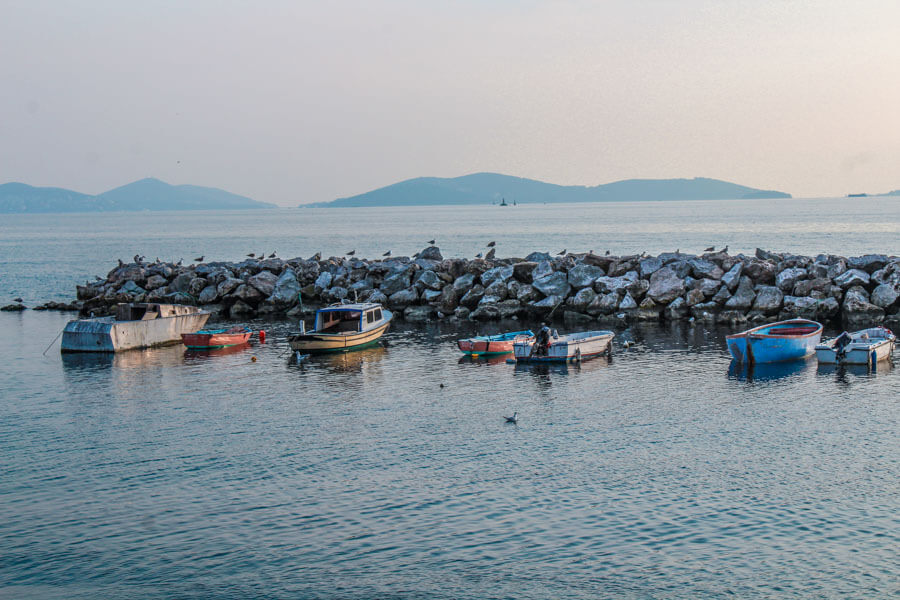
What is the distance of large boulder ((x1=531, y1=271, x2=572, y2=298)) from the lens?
50500 millimetres

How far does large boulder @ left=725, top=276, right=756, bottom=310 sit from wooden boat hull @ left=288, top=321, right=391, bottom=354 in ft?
69.2

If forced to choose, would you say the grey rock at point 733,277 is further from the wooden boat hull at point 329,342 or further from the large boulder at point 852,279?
the wooden boat hull at point 329,342

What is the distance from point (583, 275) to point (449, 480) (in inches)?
1268

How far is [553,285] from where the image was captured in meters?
51.0

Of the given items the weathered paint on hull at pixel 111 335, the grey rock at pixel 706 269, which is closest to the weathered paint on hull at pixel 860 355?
the grey rock at pixel 706 269

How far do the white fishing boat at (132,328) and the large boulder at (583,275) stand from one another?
22458 millimetres

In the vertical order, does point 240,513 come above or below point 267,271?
below

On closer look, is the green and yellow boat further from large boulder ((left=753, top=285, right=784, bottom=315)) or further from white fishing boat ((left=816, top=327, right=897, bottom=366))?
white fishing boat ((left=816, top=327, right=897, bottom=366))

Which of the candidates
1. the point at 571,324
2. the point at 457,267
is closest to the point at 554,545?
the point at 571,324

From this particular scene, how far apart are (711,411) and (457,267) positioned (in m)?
29.7

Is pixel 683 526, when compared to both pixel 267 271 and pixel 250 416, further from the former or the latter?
pixel 267 271

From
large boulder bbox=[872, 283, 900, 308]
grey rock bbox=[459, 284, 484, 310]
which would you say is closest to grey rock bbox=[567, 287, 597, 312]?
grey rock bbox=[459, 284, 484, 310]

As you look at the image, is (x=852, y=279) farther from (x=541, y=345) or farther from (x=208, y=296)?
(x=208, y=296)

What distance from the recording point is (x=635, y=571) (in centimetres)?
1582
